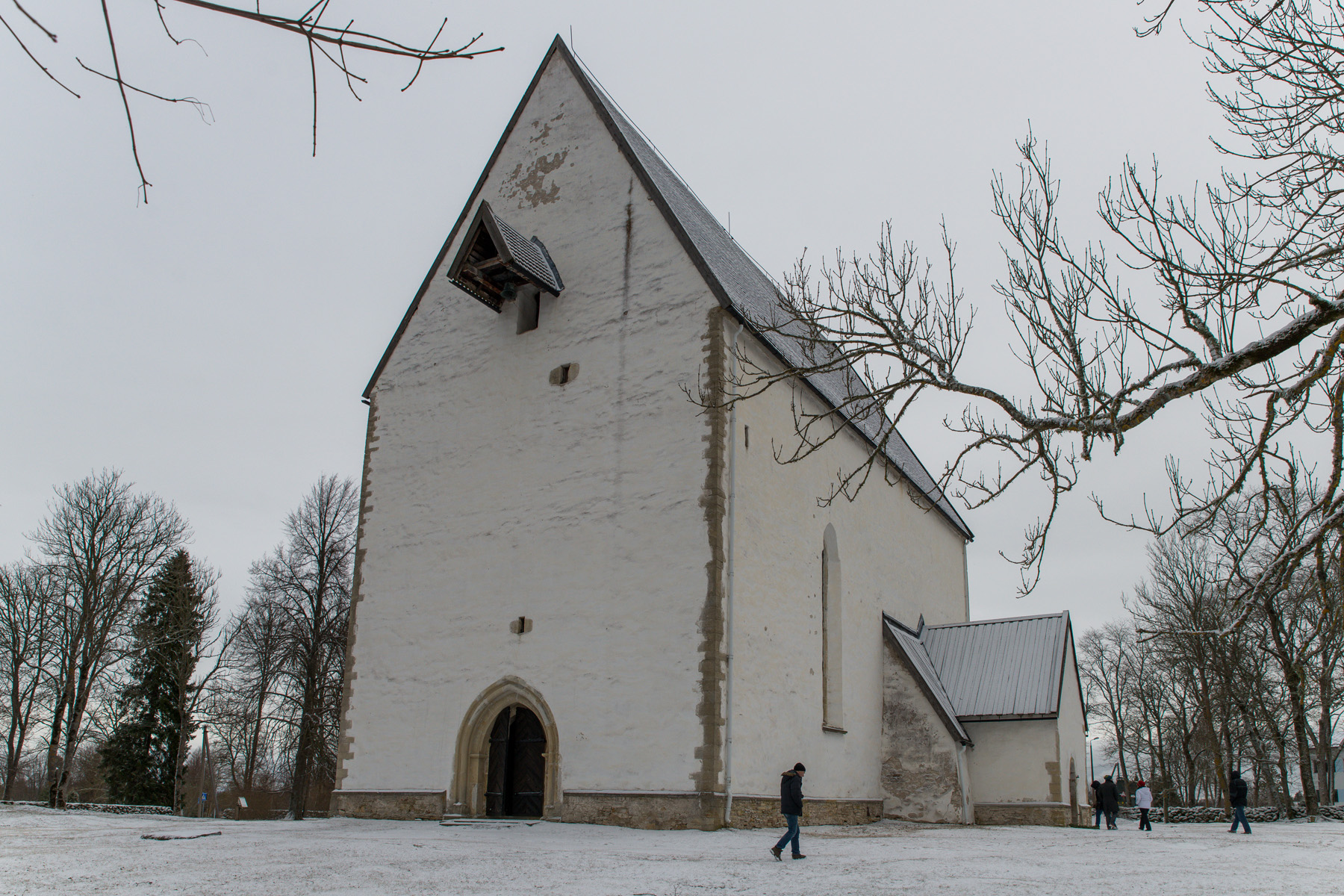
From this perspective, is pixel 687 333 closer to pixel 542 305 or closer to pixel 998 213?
pixel 542 305

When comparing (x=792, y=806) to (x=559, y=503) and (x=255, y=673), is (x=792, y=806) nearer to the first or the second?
(x=559, y=503)

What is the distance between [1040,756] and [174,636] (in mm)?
24285

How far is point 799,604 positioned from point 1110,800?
10.1 m

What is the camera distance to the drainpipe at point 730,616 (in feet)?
43.5

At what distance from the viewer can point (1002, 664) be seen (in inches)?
842

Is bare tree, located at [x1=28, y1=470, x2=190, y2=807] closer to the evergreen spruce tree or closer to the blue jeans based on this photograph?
the evergreen spruce tree

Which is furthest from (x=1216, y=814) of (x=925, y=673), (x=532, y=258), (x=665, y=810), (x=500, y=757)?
(x=532, y=258)

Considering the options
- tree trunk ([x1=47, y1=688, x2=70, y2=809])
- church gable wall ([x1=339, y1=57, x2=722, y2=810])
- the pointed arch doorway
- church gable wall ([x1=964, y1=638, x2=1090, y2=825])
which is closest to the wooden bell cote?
church gable wall ([x1=339, y1=57, x2=722, y2=810])

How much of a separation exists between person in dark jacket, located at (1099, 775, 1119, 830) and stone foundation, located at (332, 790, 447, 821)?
14.3 metres

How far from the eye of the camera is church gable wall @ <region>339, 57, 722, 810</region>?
46.2ft

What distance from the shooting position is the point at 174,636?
29.2 m

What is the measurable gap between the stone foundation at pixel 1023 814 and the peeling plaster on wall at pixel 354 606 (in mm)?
12130

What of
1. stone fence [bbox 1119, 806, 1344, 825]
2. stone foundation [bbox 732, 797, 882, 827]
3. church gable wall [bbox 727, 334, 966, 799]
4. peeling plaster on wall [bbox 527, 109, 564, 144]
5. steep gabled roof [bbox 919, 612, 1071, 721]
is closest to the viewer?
stone foundation [bbox 732, 797, 882, 827]

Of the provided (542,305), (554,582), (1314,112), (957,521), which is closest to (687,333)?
(542,305)
